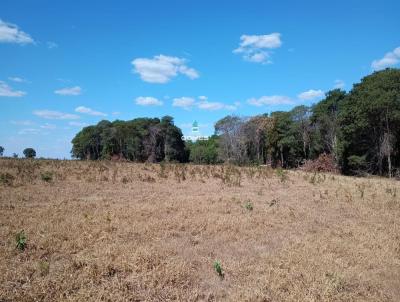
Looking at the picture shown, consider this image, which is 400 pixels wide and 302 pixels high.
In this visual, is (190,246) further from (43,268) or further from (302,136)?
(302,136)

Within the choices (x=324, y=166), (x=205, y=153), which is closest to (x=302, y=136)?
(x=324, y=166)

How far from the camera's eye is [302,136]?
172 ft

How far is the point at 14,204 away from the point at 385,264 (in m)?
8.78

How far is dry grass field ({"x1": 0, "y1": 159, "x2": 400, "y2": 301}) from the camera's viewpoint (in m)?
4.71

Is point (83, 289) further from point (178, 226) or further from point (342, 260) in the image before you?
point (342, 260)

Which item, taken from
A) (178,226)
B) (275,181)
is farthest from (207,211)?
(275,181)

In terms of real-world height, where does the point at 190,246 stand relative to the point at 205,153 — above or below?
below

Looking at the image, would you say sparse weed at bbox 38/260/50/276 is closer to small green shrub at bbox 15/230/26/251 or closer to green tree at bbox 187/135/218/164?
small green shrub at bbox 15/230/26/251

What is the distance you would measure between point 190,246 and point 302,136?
48.9 meters

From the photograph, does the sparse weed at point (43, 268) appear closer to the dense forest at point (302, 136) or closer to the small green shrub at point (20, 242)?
the small green shrub at point (20, 242)

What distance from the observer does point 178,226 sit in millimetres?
7707

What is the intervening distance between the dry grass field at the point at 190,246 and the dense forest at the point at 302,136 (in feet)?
57.9

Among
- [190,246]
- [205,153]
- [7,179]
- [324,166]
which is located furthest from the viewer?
[205,153]

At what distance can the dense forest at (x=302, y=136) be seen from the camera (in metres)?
32.0
